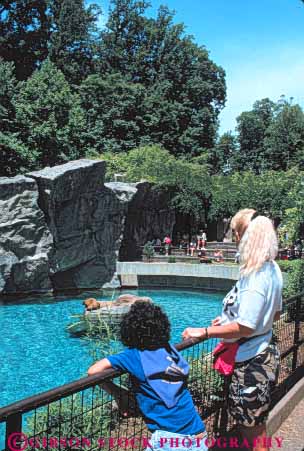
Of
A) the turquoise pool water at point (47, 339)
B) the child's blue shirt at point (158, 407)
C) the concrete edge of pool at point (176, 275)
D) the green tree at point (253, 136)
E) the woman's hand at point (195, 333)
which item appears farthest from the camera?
the green tree at point (253, 136)

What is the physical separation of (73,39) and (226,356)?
124ft

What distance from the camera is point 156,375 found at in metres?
2.30

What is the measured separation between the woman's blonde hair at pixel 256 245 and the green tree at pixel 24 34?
36.4m

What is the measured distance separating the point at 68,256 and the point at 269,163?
24.9 metres

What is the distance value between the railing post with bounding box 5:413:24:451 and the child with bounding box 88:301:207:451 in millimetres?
409

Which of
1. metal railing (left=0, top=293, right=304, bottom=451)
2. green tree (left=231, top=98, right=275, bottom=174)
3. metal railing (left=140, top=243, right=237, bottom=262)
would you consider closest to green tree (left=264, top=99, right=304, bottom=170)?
green tree (left=231, top=98, right=275, bottom=174)

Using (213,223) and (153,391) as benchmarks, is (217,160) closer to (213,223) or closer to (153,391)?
(213,223)

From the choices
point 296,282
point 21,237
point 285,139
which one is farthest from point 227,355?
point 285,139

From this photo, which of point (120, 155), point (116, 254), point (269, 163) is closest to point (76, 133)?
point (120, 155)

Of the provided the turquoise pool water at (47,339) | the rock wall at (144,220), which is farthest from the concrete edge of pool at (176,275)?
the rock wall at (144,220)

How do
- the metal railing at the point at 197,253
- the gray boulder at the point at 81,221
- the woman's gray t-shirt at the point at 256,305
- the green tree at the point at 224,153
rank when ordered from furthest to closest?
the green tree at the point at 224,153 < the metal railing at the point at 197,253 < the gray boulder at the point at 81,221 < the woman's gray t-shirt at the point at 256,305

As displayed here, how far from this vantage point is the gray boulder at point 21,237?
19.2 m

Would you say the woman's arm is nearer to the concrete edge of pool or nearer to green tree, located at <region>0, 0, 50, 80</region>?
the concrete edge of pool

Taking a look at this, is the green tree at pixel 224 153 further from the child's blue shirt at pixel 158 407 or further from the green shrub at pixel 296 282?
the child's blue shirt at pixel 158 407
